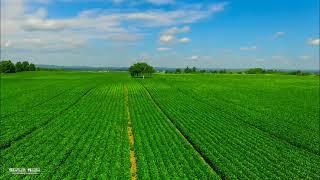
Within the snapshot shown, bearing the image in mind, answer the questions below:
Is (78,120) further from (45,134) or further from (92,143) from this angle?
(92,143)

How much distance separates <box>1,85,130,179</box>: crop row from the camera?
16812 mm

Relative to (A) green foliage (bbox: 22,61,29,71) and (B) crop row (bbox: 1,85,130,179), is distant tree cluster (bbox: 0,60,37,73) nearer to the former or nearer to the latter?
(A) green foliage (bbox: 22,61,29,71)

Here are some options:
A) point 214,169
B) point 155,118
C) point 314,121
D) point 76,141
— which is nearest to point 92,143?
point 76,141

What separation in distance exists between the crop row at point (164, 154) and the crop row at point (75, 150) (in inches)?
40.6

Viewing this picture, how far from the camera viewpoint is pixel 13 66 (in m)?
158

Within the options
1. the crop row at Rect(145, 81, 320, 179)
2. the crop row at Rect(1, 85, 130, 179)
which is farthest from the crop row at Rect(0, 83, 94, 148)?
the crop row at Rect(145, 81, 320, 179)

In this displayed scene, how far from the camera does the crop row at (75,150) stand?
16.8 metres

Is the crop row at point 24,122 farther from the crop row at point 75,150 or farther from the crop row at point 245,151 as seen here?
the crop row at point 245,151

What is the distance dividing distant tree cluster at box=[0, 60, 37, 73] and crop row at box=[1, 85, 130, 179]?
11540 cm

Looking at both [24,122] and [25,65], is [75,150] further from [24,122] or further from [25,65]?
[25,65]

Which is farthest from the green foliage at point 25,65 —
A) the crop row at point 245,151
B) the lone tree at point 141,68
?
the crop row at point 245,151

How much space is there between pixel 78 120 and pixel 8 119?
7.38 metres

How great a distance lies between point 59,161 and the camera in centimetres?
1827

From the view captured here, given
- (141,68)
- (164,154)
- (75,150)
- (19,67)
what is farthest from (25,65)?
(164,154)
